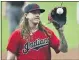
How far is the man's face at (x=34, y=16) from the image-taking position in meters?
3.34

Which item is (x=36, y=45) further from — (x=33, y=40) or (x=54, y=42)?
(x=54, y=42)

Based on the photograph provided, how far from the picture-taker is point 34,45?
3371 mm

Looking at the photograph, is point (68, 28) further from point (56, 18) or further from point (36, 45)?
point (36, 45)

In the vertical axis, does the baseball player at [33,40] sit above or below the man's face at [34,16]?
below

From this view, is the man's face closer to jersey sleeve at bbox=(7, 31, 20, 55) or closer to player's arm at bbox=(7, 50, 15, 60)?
jersey sleeve at bbox=(7, 31, 20, 55)

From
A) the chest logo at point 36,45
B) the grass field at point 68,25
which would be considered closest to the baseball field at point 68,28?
the grass field at point 68,25

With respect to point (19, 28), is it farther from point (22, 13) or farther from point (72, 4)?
point (72, 4)

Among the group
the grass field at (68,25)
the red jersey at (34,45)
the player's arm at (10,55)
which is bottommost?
the player's arm at (10,55)

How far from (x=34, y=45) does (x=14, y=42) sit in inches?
11.3

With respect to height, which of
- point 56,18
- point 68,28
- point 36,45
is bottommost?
point 36,45

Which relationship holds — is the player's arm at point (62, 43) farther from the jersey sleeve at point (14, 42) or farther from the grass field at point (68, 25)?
the jersey sleeve at point (14, 42)

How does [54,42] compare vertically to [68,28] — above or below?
below

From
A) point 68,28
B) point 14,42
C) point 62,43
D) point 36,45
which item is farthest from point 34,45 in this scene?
point 68,28

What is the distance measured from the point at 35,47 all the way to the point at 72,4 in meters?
0.81
